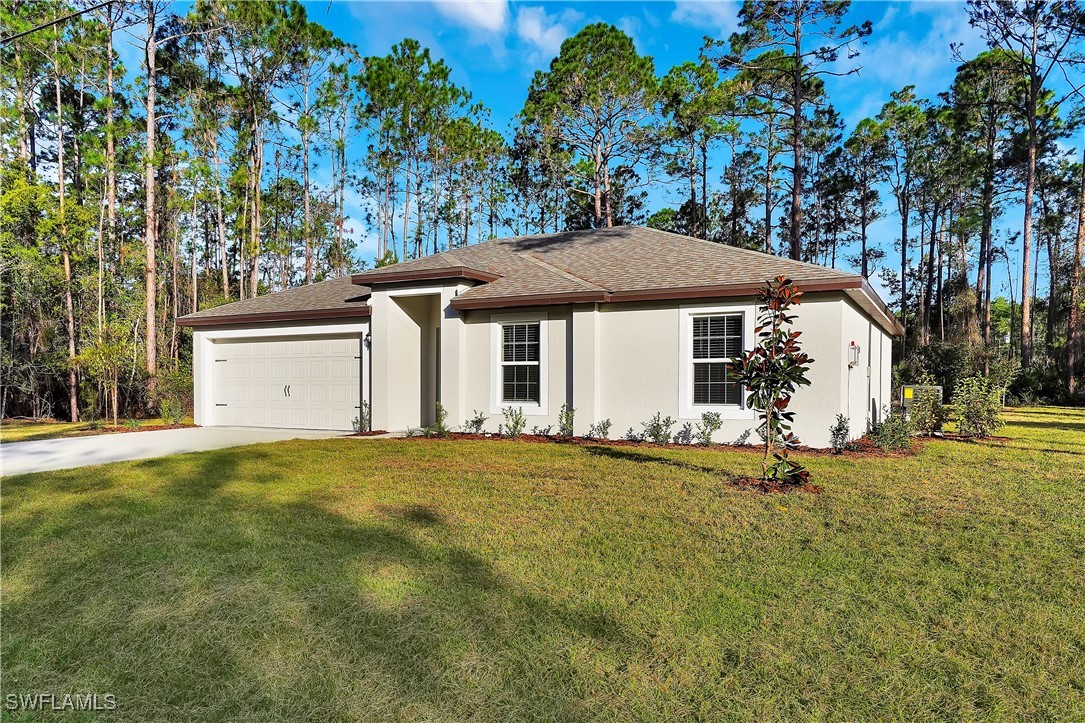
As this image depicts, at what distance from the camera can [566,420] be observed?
34.2ft

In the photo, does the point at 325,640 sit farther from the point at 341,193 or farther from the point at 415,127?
the point at 341,193

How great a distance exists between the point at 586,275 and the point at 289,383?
7517 millimetres

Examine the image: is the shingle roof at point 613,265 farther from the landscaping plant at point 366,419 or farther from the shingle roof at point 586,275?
the landscaping plant at point 366,419

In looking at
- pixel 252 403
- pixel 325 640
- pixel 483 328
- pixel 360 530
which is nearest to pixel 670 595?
pixel 325 640

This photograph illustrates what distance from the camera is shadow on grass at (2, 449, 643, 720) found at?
8.45 feet

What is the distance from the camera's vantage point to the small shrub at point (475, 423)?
36.5 feet

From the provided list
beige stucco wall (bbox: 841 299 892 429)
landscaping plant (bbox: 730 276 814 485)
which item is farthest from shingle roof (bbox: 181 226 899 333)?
landscaping plant (bbox: 730 276 814 485)

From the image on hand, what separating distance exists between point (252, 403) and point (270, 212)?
16.2m

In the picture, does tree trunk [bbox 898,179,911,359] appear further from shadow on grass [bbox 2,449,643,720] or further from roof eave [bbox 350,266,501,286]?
shadow on grass [bbox 2,449,643,720]

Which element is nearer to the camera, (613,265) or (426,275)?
(426,275)

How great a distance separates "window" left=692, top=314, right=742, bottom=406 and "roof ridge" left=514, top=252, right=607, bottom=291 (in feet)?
6.64

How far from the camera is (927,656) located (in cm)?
288

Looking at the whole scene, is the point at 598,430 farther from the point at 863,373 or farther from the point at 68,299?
the point at 68,299

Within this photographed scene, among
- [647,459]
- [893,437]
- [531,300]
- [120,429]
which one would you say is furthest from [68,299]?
[893,437]
